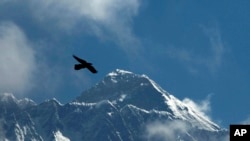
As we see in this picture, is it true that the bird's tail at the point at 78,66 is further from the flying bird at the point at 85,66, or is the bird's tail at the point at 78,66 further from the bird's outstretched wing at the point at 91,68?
the bird's outstretched wing at the point at 91,68

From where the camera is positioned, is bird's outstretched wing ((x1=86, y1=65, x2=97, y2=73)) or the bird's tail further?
the bird's tail

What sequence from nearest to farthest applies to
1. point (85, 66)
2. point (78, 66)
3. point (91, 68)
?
point (91, 68)
point (85, 66)
point (78, 66)

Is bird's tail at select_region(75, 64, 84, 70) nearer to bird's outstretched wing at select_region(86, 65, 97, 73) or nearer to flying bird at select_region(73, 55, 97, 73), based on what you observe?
flying bird at select_region(73, 55, 97, 73)

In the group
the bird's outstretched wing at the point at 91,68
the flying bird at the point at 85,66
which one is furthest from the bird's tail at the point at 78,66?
the bird's outstretched wing at the point at 91,68

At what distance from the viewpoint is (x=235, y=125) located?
2290 inches

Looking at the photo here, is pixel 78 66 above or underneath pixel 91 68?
above

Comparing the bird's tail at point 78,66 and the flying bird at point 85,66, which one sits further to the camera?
the bird's tail at point 78,66

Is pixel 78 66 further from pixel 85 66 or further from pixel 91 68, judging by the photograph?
pixel 91 68

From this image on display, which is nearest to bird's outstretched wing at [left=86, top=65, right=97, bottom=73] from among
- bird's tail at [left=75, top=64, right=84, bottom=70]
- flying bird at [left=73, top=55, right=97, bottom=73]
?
flying bird at [left=73, top=55, right=97, bottom=73]

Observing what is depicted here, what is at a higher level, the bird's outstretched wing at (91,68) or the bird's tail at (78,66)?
the bird's tail at (78,66)

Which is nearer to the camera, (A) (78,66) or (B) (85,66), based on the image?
(B) (85,66)

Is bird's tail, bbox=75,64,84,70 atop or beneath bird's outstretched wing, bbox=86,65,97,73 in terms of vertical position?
atop

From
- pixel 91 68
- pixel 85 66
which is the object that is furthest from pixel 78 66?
pixel 91 68

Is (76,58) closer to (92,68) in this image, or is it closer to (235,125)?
(92,68)
